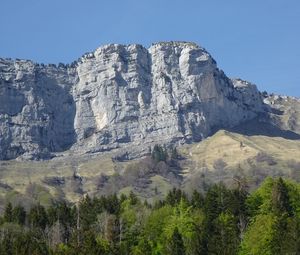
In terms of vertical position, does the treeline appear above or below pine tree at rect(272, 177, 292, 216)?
below

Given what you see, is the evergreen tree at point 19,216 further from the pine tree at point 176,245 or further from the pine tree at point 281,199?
the pine tree at point 281,199

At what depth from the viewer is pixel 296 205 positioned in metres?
123

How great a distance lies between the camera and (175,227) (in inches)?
4727

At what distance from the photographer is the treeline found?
107 m

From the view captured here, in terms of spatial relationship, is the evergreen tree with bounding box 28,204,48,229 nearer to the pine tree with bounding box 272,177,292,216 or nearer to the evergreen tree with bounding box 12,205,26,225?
the evergreen tree with bounding box 12,205,26,225

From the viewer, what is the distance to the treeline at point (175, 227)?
10712 cm

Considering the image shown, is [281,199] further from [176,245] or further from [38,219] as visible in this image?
[38,219]

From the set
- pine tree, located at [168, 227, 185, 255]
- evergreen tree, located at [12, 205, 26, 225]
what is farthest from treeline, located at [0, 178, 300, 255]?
evergreen tree, located at [12, 205, 26, 225]

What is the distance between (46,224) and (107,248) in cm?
3763

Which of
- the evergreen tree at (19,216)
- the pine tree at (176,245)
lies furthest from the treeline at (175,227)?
the evergreen tree at (19,216)

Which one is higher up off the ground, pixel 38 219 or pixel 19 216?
pixel 19 216

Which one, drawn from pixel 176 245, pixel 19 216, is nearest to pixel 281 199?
pixel 176 245

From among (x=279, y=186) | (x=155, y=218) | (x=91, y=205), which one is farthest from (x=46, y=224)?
(x=279, y=186)

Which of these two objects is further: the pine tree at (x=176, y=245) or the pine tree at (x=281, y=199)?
the pine tree at (x=281, y=199)
